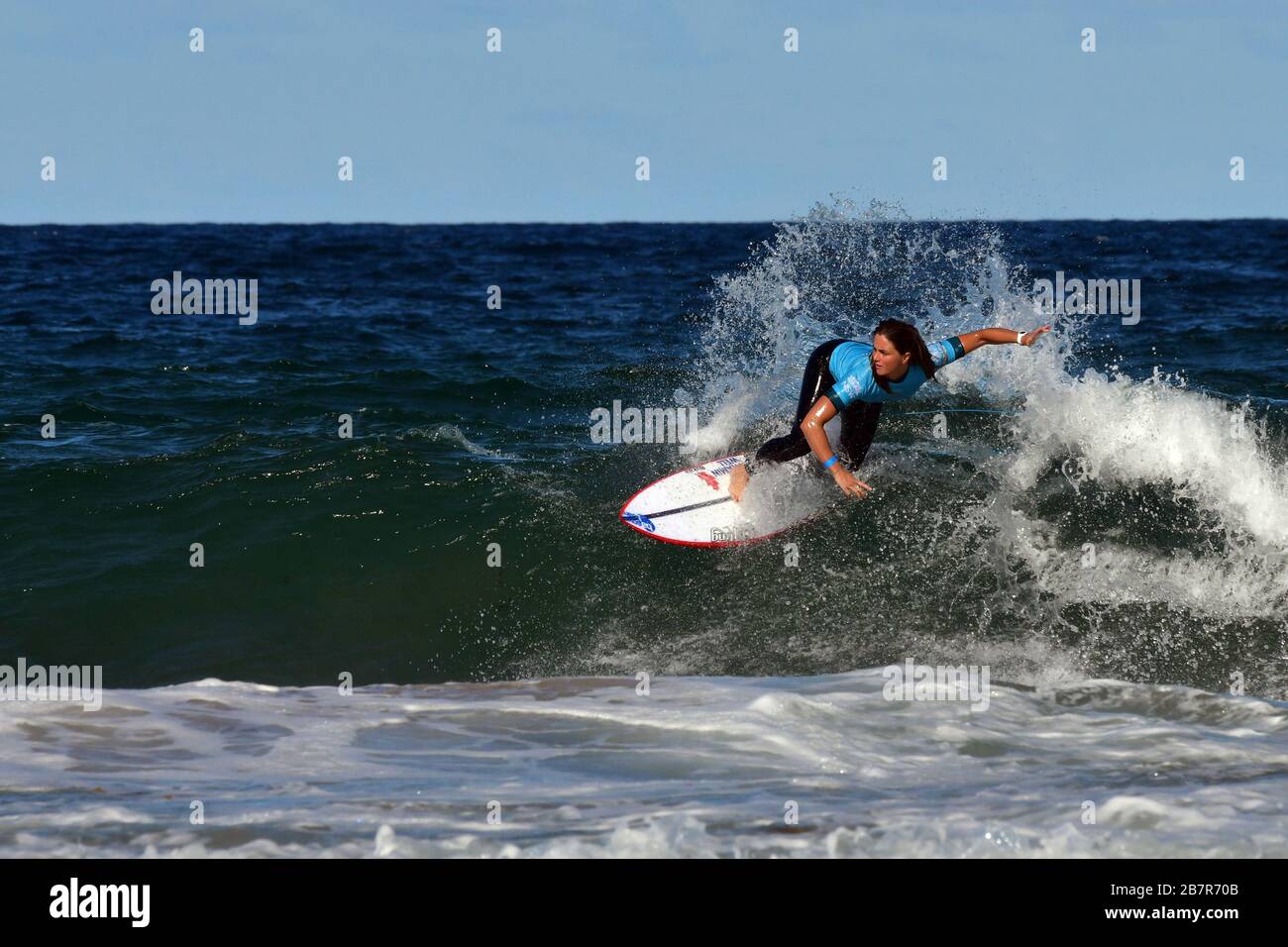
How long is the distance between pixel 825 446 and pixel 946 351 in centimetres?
121

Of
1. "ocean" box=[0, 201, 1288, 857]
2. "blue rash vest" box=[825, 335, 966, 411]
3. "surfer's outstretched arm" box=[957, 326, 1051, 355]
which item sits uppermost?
"surfer's outstretched arm" box=[957, 326, 1051, 355]

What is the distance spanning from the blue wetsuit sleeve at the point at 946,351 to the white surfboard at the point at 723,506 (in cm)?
173

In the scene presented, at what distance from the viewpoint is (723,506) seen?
975 cm

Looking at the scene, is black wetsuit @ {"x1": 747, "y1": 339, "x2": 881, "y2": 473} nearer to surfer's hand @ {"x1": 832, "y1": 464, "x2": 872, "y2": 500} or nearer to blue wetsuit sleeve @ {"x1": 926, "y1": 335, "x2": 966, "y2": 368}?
blue wetsuit sleeve @ {"x1": 926, "y1": 335, "x2": 966, "y2": 368}

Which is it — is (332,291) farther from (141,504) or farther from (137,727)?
(137,727)

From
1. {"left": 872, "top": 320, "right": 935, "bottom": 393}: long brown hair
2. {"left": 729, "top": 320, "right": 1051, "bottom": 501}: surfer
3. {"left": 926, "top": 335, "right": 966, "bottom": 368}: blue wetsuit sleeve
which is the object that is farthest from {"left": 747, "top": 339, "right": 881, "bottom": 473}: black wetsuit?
{"left": 872, "top": 320, "right": 935, "bottom": 393}: long brown hair

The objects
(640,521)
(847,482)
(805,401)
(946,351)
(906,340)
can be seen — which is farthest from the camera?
(640,521)

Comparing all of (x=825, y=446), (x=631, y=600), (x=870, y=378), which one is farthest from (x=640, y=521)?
(x=870, y=378)

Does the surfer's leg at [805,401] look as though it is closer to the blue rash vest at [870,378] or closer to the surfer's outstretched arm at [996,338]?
the blue rash vest at [870,378]

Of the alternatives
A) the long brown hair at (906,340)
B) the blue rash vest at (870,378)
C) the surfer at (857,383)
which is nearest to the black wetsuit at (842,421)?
the surfer at (857,383)

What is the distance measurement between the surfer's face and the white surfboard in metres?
1.80

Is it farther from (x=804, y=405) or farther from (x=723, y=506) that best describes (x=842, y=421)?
(x=723, y=506)

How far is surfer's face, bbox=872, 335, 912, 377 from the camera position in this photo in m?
7.96
